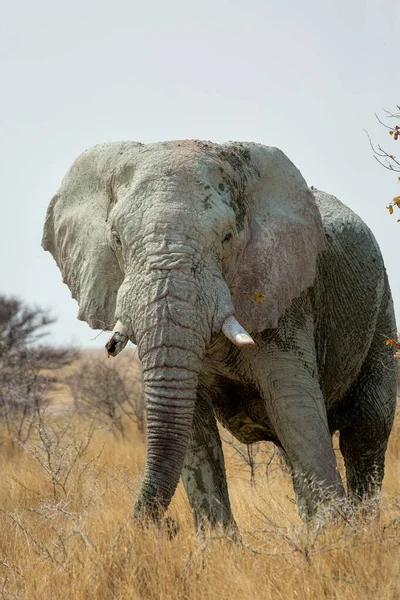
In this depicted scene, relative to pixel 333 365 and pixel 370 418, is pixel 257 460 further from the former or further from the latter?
pixel 333 365

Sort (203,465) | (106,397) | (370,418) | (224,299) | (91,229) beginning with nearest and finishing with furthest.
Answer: (224,299), (91,229), (203,465), (370,418), (106,397)

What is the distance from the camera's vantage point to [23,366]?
1512cm

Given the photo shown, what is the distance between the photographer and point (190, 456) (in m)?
5.49

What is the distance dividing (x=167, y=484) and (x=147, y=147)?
167 centimetres

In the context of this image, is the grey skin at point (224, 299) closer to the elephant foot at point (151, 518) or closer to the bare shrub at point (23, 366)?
the elephant foot at point (151, 518)

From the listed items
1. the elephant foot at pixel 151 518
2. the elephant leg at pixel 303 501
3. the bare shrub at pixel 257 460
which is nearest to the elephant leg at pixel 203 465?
the elephant leg at pixel 303 501

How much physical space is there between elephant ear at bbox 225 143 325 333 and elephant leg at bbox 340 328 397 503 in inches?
50.9

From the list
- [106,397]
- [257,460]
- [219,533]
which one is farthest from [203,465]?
[106,397]

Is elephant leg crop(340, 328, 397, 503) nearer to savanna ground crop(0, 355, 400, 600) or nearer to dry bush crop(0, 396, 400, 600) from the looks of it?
savanna ground crop(0, 355, 400, 600)

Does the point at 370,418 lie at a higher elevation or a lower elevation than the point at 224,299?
lower

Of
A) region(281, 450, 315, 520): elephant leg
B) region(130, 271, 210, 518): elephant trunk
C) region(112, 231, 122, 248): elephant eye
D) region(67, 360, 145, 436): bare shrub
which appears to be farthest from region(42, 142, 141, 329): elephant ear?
region(67, 360, 145, 436): bare shrub

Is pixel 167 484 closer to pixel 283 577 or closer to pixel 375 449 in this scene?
pixel 283 577

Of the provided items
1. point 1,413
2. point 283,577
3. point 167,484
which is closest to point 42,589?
point 167,484

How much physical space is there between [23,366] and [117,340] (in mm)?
11047
